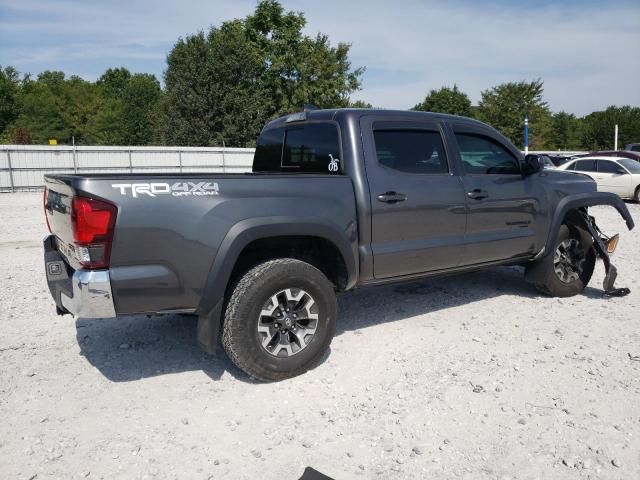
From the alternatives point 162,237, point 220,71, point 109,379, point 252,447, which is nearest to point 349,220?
point 162,237

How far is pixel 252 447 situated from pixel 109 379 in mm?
1424

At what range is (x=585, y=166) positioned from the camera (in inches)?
629

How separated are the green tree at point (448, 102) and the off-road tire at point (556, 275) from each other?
54249 mm

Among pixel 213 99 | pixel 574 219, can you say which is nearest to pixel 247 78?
pixel 213 99

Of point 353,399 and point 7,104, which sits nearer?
point 353,399

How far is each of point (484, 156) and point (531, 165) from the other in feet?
1.70

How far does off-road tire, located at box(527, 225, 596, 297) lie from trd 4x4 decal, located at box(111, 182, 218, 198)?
3693mm

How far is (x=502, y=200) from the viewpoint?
4859 millimetres

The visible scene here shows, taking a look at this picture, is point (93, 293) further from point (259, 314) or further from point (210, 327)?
point (259, 314)

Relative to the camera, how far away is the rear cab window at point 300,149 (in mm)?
4195

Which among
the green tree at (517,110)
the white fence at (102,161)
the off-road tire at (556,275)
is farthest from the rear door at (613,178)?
the green tree at (517,110)

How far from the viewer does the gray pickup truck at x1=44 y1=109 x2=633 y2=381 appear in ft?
10.2

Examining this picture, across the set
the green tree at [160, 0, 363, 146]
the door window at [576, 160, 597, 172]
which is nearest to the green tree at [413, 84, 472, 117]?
the green tree at [160, 0, 363, 146]

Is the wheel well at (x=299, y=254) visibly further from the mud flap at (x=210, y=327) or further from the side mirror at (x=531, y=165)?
the side mirror at (x=531, y=165)
